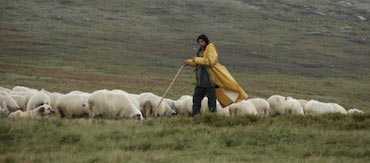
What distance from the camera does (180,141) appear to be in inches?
415

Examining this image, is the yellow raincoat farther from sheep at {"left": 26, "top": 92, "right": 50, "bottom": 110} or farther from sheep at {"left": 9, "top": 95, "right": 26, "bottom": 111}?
sheep at {"left": 9, "top": 95, "right": 26, "bottom": 111}

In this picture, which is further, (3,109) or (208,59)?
(3,109)

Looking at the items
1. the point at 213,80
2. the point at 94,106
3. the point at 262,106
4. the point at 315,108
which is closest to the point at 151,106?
the point at 94,106

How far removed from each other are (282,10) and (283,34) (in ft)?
64.5

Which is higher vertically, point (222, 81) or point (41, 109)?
point (222, 81)

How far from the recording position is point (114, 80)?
48.8m

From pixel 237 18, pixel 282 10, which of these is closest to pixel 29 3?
pixel 237 18

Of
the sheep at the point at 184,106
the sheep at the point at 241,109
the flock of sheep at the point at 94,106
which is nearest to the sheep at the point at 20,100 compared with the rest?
the flock of sheep at the point at 94,106

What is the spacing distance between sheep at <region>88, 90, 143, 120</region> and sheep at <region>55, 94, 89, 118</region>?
1.95ft

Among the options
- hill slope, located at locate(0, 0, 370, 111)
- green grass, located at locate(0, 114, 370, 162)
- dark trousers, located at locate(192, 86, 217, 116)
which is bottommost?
hill slope, located at locate(0, 0, 370, 111)

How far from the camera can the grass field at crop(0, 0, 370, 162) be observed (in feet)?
33.1

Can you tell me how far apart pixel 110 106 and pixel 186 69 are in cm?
5147

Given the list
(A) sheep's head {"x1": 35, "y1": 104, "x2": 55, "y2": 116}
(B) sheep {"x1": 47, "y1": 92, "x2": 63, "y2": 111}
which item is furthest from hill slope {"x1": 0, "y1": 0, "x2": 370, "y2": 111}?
(A) sheep's head {"x1": 35, "y1": 104, "x2": 55, "y2": 116}

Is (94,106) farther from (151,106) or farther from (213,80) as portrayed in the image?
(151,106)
